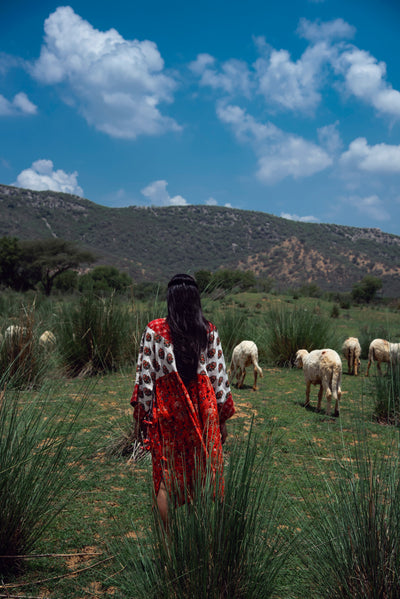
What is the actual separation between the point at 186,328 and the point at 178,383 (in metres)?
0.33

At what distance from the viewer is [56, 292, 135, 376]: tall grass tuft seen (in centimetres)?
800

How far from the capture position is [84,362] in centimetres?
816

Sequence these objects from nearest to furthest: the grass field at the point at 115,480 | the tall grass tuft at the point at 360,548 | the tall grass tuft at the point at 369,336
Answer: the tall grass tuft at the point at 360,548, the grass field at the point at 115,480, the tall grass tuft at the point at 369,336

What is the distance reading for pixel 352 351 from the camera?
9.55 meters

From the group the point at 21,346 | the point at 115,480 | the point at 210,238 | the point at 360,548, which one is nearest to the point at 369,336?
the point at 21,346

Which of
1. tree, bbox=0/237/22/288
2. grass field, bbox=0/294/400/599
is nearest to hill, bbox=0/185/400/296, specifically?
tree, bbox=0/237/22/288

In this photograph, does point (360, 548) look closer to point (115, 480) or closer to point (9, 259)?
point (115, 480)

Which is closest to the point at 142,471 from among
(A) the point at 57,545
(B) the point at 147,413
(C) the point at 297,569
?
(A) the point at 57,545

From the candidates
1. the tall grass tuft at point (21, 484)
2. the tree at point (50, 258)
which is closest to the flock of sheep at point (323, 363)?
the tall grass tuft at point (21, 484)

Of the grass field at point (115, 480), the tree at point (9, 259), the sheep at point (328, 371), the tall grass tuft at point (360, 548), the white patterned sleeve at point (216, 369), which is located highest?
the tree at point (9, 259)

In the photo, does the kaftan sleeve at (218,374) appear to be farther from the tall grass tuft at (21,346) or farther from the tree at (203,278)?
the tall grass tuft at (21,346)

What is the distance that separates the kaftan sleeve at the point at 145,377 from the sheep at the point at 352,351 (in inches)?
306

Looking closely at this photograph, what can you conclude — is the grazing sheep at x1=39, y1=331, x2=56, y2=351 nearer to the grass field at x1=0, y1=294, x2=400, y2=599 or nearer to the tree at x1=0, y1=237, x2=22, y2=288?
the grass field at x1=0, y1=294, x2=400, y2=599

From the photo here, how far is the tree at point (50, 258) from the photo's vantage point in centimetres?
3182
